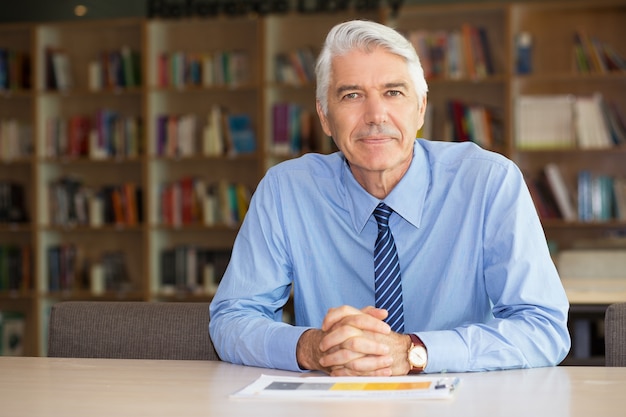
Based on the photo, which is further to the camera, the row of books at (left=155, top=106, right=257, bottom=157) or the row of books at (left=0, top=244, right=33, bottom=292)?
the row of books at (left=0, top=244, right=33, bottom=292)

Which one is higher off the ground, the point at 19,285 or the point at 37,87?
the point at 37,87

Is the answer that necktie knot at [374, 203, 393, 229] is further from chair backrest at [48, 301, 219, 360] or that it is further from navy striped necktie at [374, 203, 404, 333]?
chair backrest at [48, 301, 219, 360]

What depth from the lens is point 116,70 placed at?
616 cm

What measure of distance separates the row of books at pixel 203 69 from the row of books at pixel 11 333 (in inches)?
76.3

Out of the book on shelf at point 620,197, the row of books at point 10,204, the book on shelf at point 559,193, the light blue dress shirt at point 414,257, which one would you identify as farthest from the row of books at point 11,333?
the light blue dress shirt at point 414,257

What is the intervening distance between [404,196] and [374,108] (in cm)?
21

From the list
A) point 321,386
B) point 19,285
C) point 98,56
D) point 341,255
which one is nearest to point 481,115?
point 98,56

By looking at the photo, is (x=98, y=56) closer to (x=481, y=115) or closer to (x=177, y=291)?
(x=177, y=291)

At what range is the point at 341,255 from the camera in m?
2.00

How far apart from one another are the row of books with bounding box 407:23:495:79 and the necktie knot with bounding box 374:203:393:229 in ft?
12.4

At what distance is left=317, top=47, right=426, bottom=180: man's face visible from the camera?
196 centimetres

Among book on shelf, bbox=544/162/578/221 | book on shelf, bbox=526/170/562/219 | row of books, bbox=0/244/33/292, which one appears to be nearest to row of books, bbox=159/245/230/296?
row of books, bbox=0/244/33/292

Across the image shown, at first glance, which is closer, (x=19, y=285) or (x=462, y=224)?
(x=462, y=224)

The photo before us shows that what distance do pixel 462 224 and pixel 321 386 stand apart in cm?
62
